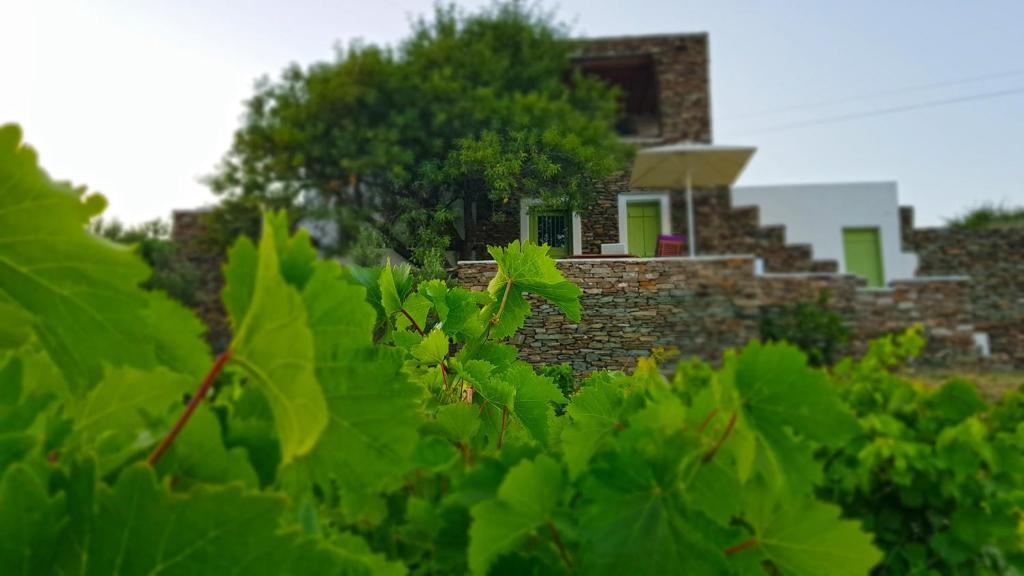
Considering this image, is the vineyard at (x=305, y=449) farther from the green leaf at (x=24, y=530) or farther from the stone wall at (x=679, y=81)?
the stone wall at (x=679, y=81)

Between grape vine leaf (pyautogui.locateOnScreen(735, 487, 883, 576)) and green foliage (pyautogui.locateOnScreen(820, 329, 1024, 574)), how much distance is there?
778mm

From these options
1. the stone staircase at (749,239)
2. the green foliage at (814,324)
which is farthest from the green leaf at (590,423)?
the green foliage at (814,324)

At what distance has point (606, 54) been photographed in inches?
404

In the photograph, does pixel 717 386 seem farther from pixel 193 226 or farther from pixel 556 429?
pixel 193 226

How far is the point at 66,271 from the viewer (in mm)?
140

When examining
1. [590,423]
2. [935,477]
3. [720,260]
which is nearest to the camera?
[590,423]

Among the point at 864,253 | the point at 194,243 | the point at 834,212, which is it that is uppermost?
the point at 834,212

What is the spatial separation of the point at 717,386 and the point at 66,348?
14 cm

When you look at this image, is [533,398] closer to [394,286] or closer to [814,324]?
[394,286]

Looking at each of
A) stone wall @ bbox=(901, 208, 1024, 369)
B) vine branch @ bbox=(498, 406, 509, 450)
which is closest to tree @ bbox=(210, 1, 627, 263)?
stone wall @ bbox=(901, 208, 1024, 369)

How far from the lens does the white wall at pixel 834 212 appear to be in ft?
28.1

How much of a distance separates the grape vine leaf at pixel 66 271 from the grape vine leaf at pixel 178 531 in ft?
0.10

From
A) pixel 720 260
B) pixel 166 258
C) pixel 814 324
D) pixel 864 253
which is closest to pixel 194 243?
pixel 166 258

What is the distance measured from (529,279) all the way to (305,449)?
21 centimetres
